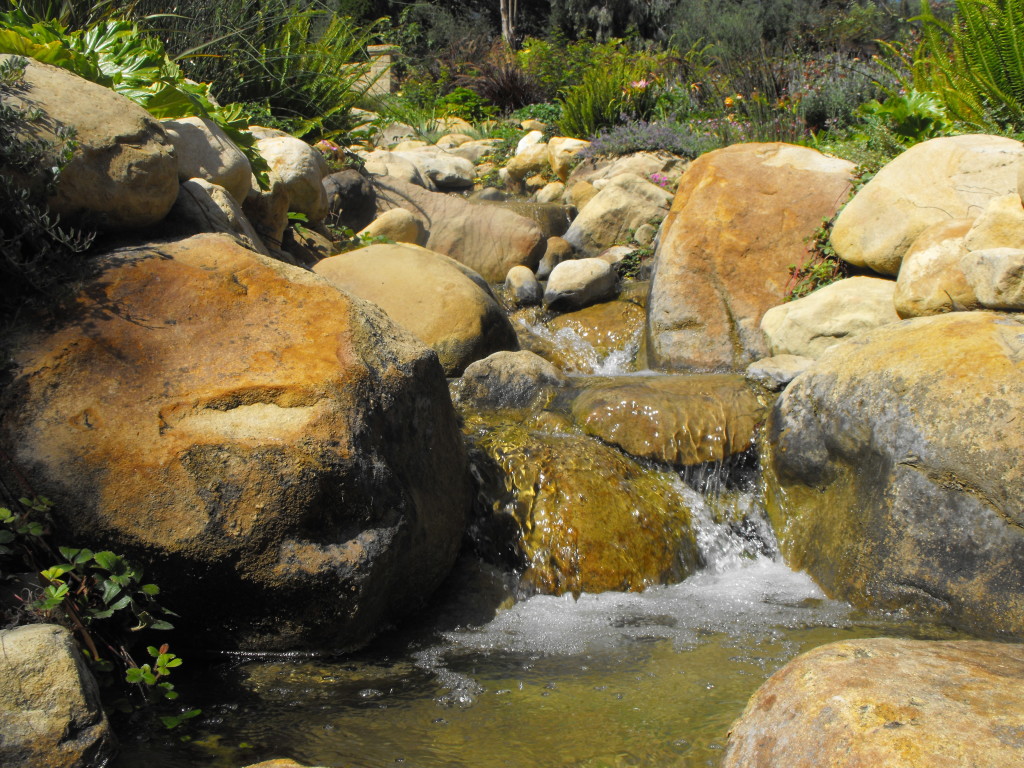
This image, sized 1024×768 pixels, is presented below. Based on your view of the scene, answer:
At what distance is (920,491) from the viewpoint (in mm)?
4043

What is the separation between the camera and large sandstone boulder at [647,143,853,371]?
689 centimetres

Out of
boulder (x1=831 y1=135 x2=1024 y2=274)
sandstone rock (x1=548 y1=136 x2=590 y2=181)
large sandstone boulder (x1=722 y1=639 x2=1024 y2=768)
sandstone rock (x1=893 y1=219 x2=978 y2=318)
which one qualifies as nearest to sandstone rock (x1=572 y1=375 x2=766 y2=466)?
sandstone rock (x1=893 y1=219 x2=978 y2=318)

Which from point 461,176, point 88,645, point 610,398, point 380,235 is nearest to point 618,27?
point 461,176

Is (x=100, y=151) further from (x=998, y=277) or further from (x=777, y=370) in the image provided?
(x=998, y=277)

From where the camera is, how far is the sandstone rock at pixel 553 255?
9422 mm

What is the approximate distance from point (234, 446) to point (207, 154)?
10.4ft

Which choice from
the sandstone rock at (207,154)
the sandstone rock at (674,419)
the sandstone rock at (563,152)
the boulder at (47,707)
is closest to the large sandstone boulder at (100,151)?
the sandstone rock at (207,154)

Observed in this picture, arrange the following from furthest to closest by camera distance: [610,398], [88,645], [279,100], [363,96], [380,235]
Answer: [363,96] < [279,100] < [380,235] < [610,398] < [88,645]

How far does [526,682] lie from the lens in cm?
316

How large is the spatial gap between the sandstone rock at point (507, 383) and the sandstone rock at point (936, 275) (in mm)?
2268

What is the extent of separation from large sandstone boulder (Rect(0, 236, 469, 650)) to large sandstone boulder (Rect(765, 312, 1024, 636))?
2230 mm

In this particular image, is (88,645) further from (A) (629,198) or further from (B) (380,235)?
(A) (629,198)

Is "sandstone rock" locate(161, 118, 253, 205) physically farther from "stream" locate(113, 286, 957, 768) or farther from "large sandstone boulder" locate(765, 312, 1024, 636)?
"large sandstone boulder" locate(765, 312, 1024, 636)

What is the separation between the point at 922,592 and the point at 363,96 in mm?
8917
